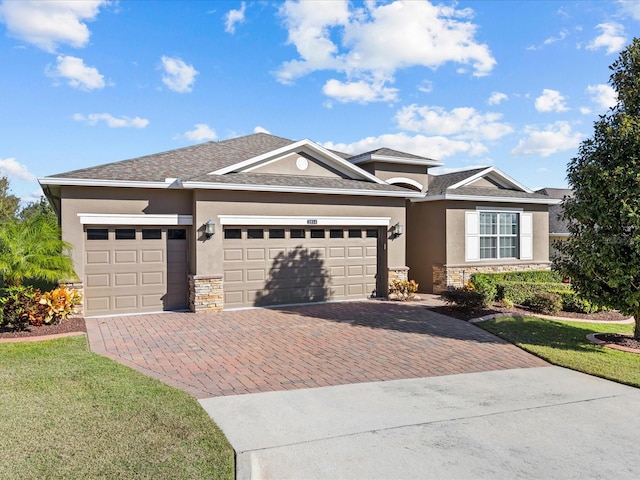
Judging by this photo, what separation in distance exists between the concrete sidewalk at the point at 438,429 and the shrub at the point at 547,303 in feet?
21.1

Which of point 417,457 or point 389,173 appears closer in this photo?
point 417,457

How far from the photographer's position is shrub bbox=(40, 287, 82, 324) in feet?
33.4

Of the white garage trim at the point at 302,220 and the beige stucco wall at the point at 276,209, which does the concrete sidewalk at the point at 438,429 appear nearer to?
the beige stucco wall at the point at 276,209

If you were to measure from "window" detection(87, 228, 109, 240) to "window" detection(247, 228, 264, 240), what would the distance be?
149 inches

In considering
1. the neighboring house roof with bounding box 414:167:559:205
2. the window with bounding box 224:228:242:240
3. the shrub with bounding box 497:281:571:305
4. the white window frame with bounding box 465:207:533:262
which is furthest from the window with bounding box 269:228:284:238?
the white window frame with bounding box 465:207:533:262

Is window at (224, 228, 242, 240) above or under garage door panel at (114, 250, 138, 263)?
above

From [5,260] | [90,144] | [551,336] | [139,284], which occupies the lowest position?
[551,336]

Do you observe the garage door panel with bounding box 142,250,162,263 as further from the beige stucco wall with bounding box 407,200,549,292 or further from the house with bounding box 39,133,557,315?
the beige stucco wall with bounding box 407,200,549,292

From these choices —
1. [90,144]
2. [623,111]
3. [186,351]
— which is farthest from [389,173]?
[90,144]

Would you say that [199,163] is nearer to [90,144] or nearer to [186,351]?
[186,351]

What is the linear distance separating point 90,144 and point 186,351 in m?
Result: 16.6

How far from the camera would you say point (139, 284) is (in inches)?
498

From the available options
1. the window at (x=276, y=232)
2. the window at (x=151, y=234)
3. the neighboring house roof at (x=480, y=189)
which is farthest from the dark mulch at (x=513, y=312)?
the window at (x=151, y=234)

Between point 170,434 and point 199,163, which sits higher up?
point 199,163
